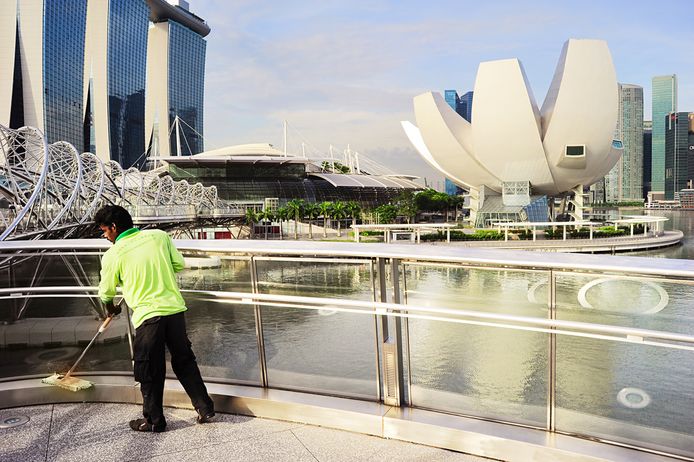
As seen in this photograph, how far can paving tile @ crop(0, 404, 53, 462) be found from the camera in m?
3.41

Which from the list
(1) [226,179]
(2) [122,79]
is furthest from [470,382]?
(2) [122,79]

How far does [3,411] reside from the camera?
165 inches

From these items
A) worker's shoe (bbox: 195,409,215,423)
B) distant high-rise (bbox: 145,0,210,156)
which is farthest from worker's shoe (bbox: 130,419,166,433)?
distant high-rise (bbox: 145,0,210,156)

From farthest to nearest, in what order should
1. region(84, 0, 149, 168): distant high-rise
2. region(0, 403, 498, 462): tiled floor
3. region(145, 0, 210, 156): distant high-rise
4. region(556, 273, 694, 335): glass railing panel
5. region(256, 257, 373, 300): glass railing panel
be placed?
region(145, 0, 210, 156): distant high-rise
region(84, 0, 149, 168): distant high-rise
region(256, 257, 373, 300): glass railing panel
region(0, 403, 498, 462): tiled floor
region(556, 273, 694, 335): glass railing panel

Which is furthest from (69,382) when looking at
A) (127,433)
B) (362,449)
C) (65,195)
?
(65,195)

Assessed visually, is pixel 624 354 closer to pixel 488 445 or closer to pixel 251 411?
pixel 488 445

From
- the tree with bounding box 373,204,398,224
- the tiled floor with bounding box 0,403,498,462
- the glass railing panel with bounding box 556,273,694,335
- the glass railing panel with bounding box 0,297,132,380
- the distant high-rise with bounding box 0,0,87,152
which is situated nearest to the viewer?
the glass railing panel with bounding box 556,273,694,335

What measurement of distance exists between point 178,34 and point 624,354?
145042mm

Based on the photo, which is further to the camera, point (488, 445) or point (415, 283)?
point (415, 283)

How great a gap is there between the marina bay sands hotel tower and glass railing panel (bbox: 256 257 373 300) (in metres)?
96.3

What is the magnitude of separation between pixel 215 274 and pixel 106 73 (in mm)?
113460

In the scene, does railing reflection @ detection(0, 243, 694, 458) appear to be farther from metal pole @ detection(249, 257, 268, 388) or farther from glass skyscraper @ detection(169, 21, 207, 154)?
glass skyscraper @ detection(169, 21, 207, 154)

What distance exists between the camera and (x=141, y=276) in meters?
3.69

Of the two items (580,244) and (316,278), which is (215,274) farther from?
(580,244)
